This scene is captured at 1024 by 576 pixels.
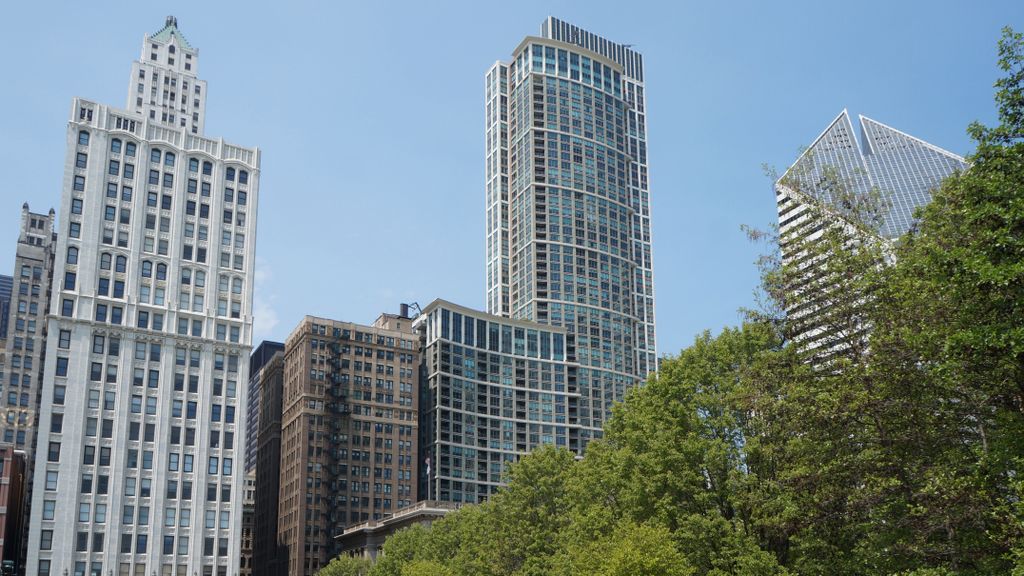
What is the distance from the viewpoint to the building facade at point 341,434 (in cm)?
17875

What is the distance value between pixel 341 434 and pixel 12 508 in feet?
187

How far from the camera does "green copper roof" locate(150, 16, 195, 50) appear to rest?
552 ft

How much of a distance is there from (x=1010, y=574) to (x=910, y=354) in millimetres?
8008

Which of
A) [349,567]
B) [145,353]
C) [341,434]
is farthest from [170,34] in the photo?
[349,567]

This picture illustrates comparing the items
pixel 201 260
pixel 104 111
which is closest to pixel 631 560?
pixel 201 260

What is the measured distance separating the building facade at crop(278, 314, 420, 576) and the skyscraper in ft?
135

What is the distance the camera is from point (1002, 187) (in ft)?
101

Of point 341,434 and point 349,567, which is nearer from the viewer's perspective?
point 349,567

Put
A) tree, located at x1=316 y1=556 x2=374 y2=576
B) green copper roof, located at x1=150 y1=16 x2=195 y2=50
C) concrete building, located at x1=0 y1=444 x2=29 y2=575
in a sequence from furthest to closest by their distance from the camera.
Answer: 1. green copper roof, located at x1=150 y1=16 x2=195 y2=50
2. tree, located at x1=316 y1=556 x2=374 y2=576
3. concrete building, located at x1=0 y1=444 x2=29 y2=575

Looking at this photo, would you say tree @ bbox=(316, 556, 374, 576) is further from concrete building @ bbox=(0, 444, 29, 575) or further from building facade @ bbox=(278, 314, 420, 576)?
concrete building @ bbox=(0, 444, 29, 575)

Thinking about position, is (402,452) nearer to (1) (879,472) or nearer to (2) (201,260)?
(2) (201,260)

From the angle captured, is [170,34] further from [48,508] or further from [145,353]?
[48,508]

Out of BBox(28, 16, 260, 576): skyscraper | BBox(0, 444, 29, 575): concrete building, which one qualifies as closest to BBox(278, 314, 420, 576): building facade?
BBox(28, 16, 260, 576): skyscraper

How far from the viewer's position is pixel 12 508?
492ft
